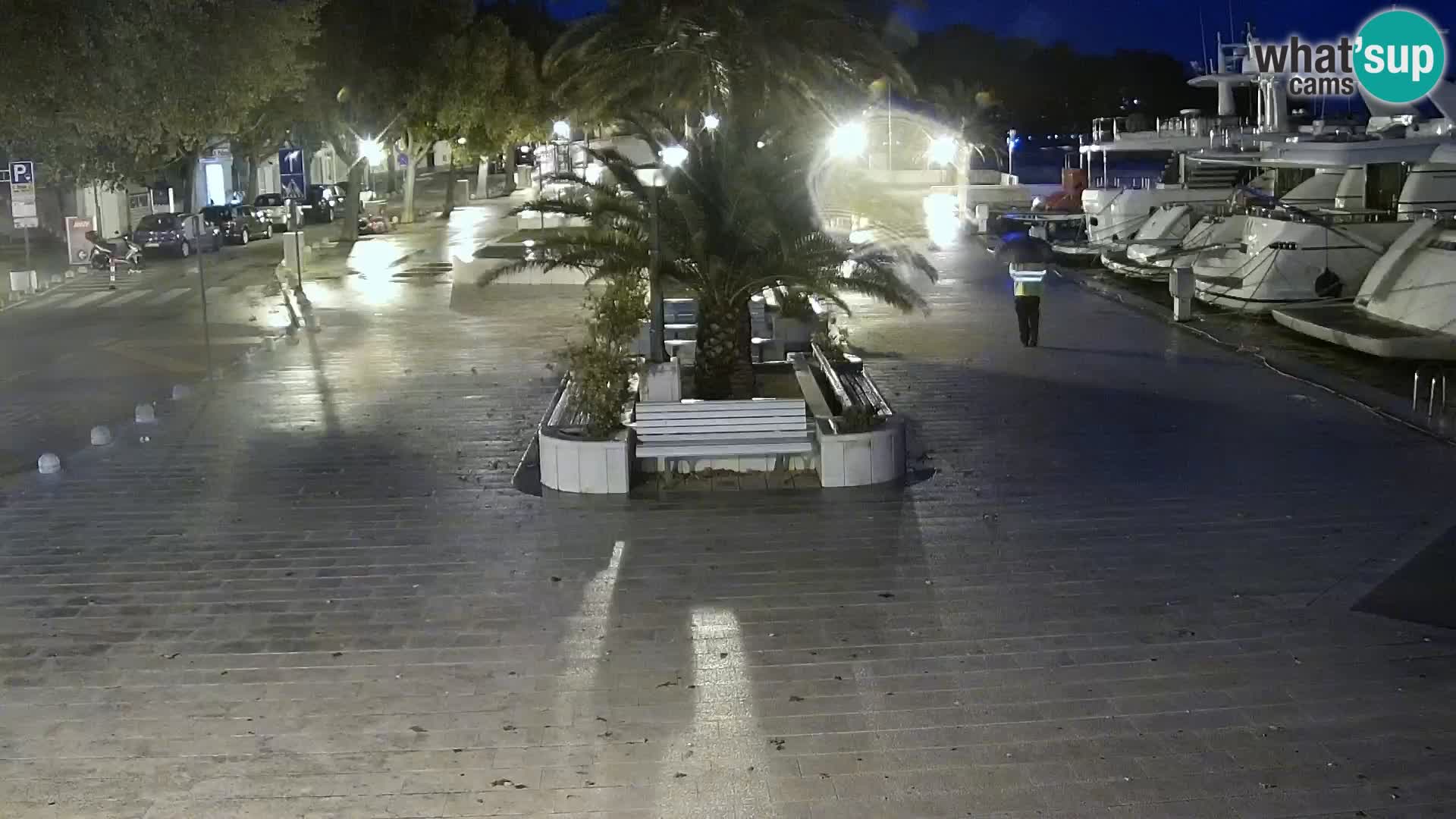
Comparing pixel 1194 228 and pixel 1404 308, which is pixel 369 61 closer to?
pixel 1194 228

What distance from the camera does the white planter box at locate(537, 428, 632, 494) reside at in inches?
442

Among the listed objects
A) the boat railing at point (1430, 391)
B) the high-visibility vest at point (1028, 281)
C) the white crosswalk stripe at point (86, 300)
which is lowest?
the boat railing at point (1430, 391)

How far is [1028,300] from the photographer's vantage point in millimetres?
18672

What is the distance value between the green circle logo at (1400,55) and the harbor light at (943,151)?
47.7 meters

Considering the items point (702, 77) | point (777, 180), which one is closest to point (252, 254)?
point (702, 77)

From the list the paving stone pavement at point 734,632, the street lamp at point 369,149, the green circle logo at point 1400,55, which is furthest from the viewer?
the street lamp at point 369,149

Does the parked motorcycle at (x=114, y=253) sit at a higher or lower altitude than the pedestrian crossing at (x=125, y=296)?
higher

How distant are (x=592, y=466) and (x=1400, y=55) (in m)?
8.39

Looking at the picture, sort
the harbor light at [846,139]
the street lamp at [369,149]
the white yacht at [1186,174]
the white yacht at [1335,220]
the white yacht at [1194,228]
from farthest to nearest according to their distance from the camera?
the street lamp at [369,149], the white yacht at [1186,174], the white yacht at [1194,228], the harbor light at [846,139], the white yacht at [1335,220]

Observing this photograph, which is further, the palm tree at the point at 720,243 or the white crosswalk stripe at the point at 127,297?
the white crosswalk stripe at the point at 127,297

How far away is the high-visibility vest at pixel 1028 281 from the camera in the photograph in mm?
18406

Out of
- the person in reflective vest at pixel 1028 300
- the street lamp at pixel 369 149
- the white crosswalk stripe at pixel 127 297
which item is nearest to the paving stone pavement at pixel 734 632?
the person in reflective vest at pixel 1028 300

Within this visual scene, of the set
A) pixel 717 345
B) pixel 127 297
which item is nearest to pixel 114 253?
pixel 127 297

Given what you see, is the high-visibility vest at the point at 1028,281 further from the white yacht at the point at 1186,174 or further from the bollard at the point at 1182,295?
the white yacht at the point at 1186,174
